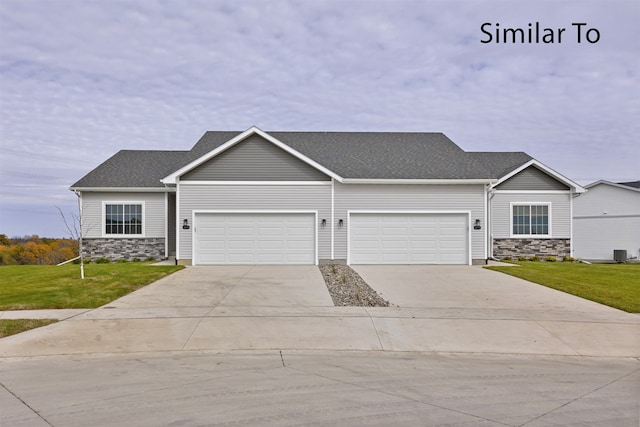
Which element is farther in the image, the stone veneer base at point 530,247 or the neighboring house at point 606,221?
the neighboring house at point 606,221

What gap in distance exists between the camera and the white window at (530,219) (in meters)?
22.9

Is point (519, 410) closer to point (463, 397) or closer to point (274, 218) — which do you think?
point (463, 397)

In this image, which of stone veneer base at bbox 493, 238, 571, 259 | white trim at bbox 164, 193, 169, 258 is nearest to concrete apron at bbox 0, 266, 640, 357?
white trim at bbox 164, 193, 169, 258

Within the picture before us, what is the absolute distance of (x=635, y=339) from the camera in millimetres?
8172

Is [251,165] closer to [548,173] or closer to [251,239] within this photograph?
[251,239]

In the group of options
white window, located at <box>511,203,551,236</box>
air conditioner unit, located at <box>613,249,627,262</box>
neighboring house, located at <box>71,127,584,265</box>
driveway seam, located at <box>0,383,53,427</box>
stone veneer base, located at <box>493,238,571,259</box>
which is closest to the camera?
driveway seam, located at <box>0,383,53,427</box>

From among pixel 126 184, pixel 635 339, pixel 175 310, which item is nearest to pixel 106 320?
pixel 175 310

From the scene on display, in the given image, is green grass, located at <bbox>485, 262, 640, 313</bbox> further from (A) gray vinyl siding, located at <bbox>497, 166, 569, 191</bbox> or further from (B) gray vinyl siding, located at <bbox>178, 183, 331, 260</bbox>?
(B) gray vinyl siding, located at <bbox>178, 183, 331, 260</bbox>

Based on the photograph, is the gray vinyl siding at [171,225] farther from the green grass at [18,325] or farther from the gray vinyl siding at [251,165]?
the green grass at [18,325]

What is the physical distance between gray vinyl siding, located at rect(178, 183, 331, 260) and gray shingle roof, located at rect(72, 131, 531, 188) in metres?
2.08

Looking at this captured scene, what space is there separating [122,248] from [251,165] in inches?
307

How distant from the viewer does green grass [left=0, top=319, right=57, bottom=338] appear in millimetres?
8391

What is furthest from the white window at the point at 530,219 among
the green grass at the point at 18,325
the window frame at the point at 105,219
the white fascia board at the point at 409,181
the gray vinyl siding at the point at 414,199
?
the green grass at the point at 18,325

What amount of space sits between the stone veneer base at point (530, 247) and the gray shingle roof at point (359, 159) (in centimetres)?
335
